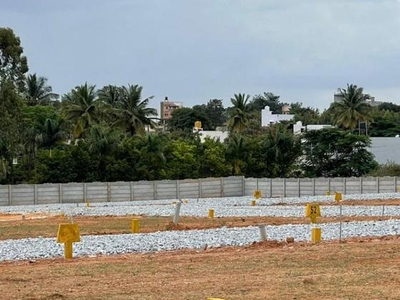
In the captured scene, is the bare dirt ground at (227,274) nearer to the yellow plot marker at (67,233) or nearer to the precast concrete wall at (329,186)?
the yellow plot marker at (67,233)

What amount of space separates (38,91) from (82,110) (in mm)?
25762

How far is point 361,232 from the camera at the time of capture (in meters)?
24.6

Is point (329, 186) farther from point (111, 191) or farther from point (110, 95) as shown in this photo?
point (110, 95)

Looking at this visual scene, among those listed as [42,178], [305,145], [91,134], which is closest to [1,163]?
[42,178]

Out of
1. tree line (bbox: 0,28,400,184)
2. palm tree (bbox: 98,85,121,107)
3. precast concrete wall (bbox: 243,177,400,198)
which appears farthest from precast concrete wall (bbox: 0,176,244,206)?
palm tree (bbox: 98,85,121,107)

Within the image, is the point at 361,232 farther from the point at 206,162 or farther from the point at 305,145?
the point at 305,145

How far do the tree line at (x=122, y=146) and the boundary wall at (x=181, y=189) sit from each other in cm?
966

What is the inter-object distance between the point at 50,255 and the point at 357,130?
101319 millimetres

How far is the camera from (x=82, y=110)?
82.3 meters

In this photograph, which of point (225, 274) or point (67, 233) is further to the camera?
point (67, 233)

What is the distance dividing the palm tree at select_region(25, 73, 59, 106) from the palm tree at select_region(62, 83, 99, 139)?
1951 cm

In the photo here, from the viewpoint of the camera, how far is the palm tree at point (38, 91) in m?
103

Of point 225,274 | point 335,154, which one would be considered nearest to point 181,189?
point 335,154

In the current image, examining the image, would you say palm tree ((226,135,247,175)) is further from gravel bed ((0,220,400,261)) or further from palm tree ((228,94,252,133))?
gravel bed ((0,220,400,261))
